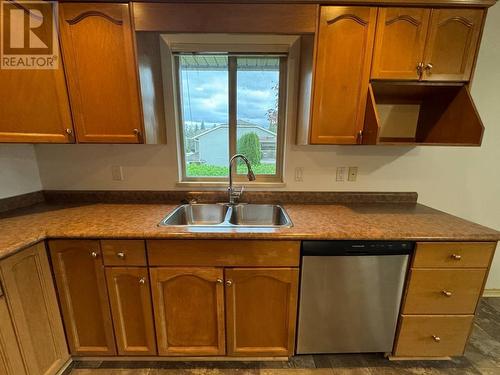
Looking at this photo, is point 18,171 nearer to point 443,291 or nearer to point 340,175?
point 340,175

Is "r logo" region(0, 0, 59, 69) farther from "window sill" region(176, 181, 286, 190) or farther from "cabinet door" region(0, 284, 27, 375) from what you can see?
"cabinet door" region(0, 284, 27, 375)

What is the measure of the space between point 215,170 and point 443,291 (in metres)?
1.69

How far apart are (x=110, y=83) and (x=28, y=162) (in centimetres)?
100

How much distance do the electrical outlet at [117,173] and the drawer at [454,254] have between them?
2057 mm

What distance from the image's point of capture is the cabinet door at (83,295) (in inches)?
48.9

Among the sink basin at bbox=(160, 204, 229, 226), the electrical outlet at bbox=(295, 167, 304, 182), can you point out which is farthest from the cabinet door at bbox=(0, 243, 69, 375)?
the electrical outlet at bbox=(295, 167, 304, 182)

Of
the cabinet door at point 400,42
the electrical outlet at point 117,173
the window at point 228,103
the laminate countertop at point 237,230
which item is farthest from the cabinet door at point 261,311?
the cabinet door at point 400,42

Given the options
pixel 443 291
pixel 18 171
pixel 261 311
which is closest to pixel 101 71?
pixel 18 171

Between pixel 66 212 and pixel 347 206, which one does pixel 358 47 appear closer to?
pixel 347 206

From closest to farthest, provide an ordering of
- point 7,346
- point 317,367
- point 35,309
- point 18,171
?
point 7,346 < point 35,309 < point 317,367 < point 18,171

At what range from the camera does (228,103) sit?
69.3 inches

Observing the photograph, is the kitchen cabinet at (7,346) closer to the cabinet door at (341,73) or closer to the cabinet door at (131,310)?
the cabinet door at (131,310)

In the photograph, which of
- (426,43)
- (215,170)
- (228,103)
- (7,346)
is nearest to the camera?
(7,346)

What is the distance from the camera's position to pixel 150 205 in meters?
1.72
